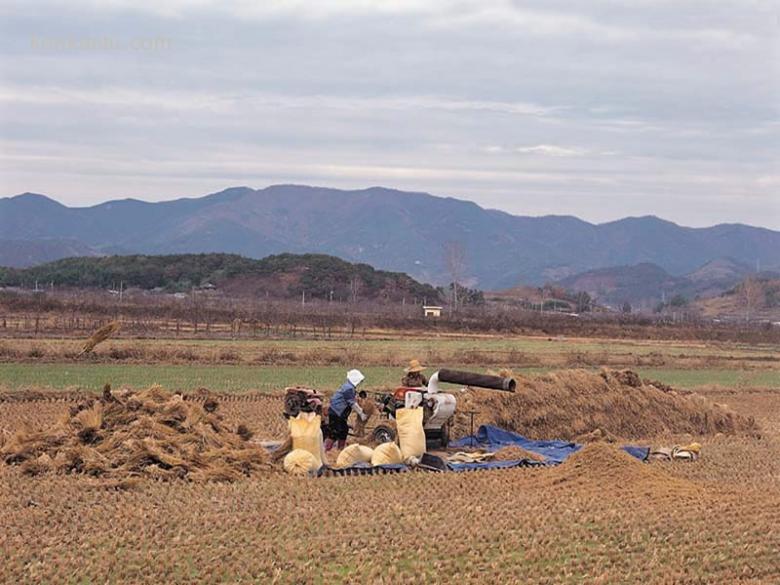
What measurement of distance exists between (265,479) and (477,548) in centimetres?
401

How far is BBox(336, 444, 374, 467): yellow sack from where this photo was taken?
14680mm

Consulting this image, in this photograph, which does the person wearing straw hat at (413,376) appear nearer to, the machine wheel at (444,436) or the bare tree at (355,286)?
the machine wheel at (444,436)

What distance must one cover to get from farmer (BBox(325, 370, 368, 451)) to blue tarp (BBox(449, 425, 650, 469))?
83.6 inches

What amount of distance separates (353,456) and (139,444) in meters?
2.79

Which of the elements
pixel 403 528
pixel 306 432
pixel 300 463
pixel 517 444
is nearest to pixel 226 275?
pixel 517 444

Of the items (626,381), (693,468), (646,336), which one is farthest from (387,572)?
(646,336)

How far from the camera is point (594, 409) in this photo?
68.6 ft

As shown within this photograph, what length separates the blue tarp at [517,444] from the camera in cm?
1686

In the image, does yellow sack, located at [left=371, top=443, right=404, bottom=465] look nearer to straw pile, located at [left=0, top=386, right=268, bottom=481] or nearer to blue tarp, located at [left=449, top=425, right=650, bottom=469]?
straw pile, located at [left=0, top=386, right=268, bottom=481]

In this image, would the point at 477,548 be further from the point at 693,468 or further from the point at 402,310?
the point at 402,310

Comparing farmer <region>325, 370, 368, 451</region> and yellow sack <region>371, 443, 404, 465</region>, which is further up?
farmer <region>325, 370, 368, 451</region>

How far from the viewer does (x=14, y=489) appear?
481 inches

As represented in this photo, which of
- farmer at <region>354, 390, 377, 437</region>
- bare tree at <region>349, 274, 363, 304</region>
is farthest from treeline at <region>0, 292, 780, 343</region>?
farmer at <region>354, 390, 377, 437</region>

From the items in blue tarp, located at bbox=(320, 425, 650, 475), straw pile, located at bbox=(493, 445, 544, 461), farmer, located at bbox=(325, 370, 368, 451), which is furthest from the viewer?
straw pile, located at bbox=(493, 445, 544, 461)
